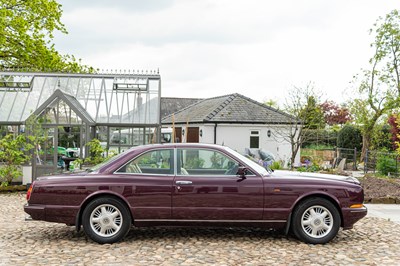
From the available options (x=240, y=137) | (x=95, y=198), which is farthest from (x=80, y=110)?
(x=240, y=137)

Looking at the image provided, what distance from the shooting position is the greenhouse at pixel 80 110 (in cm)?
1470

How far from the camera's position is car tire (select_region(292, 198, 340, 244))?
6.40 metres

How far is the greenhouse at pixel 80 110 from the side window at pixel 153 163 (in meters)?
8.75

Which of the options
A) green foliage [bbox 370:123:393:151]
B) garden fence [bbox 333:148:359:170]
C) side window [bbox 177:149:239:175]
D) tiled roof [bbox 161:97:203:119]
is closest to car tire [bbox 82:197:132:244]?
side window [bbox 177:149:239:175]

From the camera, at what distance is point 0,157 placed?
13531mm

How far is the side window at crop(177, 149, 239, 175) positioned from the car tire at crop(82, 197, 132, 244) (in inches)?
43.0

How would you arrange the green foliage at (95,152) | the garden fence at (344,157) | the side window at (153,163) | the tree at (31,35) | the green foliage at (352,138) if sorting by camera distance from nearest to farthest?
the side window at (153,163) < the green foliage at (95,152) < the tree at (31,35) < the garden fence at (344,157) < the green foliage at (352,138)

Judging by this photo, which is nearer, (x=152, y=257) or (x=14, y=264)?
(x=14, y=264)

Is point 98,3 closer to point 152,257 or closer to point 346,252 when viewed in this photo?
point 152,257

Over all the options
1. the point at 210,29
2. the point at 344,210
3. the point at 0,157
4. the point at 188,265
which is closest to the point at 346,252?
the point at 344,210

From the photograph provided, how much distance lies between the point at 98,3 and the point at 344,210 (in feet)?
28.8

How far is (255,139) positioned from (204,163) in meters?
18.8

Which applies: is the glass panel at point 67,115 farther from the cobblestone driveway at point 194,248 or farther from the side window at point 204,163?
the side window at point 204,163

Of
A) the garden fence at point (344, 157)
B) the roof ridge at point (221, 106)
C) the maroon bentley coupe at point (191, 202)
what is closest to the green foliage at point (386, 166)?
the garden fence at point (344, 157)
